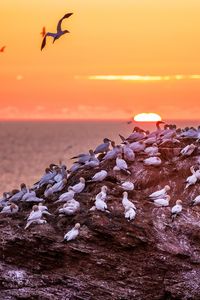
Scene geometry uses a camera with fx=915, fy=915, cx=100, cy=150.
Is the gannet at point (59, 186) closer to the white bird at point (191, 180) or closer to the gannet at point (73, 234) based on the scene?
the gannet at point (73, 234)

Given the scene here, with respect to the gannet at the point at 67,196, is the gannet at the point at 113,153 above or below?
above

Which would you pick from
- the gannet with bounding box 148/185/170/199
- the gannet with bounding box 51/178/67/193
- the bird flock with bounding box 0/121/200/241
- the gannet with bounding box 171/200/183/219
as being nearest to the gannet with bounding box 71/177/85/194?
the bird flock with bounding box 0/121/200/241

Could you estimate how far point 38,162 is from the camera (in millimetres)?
85438

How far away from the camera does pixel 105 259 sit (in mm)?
18625

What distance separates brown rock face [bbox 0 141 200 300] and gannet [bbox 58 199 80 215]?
15 centimetres

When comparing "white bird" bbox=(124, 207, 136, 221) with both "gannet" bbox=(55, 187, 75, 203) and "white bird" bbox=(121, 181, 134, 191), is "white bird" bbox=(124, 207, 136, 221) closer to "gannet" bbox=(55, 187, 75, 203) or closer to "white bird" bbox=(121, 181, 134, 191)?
"white bird" bbox=(121, 181, 134, 191)

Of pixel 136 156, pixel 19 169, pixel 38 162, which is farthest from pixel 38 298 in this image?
pixel 38 162

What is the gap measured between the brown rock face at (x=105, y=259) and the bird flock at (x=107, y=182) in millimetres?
215

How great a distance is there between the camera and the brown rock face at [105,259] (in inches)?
727

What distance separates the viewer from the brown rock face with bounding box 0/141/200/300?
18.5 meters

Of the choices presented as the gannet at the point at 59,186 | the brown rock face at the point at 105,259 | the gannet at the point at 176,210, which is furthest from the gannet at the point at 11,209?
A: the gannet at the point at 176,210

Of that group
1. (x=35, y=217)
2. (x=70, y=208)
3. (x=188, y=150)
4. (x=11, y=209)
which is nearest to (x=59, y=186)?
(x=11, y=209)

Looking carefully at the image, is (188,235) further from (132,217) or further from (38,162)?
(38,162)

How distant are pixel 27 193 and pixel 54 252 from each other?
105 inches
